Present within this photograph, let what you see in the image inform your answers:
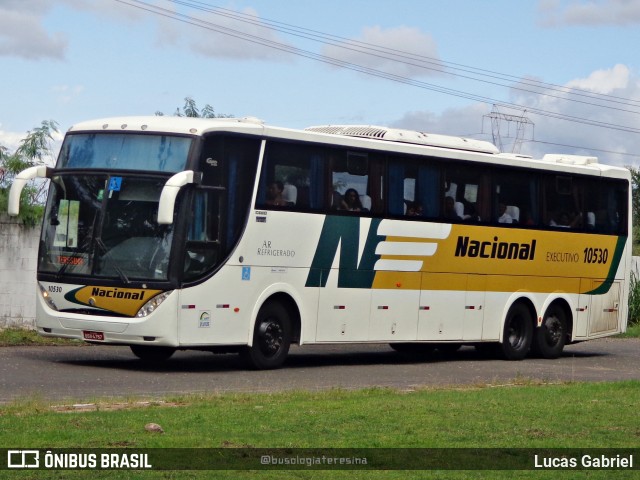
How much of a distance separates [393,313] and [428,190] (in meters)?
2.18

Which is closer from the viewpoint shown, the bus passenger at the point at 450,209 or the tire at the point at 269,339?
the tire at the point at 269,339

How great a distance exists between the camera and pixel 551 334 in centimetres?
2516

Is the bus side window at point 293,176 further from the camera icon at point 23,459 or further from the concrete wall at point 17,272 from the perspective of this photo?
the camera icon at point 23,459

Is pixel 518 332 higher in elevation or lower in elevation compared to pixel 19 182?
lower

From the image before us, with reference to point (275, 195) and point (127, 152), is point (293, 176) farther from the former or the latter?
point (127, 152)

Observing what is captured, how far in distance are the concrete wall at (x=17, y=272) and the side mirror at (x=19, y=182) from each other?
480cm

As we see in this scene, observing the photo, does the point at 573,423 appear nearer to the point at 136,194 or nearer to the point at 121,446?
the point at 121,446

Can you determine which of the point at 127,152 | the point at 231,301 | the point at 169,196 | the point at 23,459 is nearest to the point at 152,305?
the point at 231,301

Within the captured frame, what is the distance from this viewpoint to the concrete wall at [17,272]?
77.5ft

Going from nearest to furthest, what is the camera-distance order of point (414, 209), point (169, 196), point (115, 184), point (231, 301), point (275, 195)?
point (169, 196), point (115, 184), point (231, 301), point (275, 195), point (414, 209)

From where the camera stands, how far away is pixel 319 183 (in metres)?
20.3

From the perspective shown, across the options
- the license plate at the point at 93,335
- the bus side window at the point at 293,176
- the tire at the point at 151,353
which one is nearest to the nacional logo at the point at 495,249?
the bus side window at the point at 293,176

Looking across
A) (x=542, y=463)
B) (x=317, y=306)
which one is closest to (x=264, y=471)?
(x=542, y=463)

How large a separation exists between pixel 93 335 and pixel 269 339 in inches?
108
